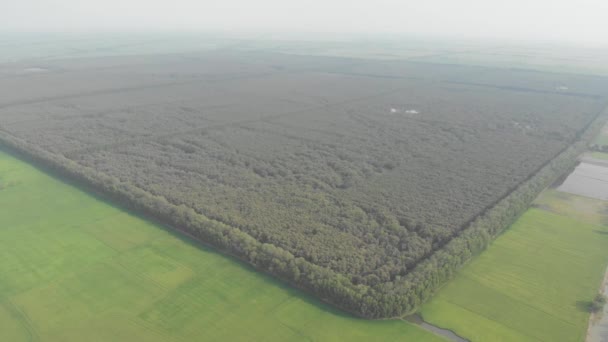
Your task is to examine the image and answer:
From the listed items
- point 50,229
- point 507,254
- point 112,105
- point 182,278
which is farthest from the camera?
point 112,105

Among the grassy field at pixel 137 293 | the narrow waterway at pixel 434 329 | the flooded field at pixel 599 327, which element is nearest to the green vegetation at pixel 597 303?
the flooded field at pixel 599 327

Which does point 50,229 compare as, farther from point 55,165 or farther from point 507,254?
point 507,254

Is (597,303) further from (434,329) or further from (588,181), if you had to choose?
(588,181)

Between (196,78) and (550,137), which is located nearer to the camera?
(550,137)

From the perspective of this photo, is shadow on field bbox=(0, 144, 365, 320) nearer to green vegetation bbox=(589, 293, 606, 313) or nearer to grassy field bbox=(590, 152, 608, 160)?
green vegetation bbox=(589, 293, 606, 313)

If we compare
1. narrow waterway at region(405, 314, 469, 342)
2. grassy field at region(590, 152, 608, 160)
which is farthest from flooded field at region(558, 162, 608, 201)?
narrow waterway at region(405, 314, 469, 342)

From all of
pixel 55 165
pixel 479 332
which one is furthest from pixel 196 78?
pixel 479 332

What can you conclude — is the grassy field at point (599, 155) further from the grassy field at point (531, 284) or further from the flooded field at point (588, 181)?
the grassy field at point (531, 284)
